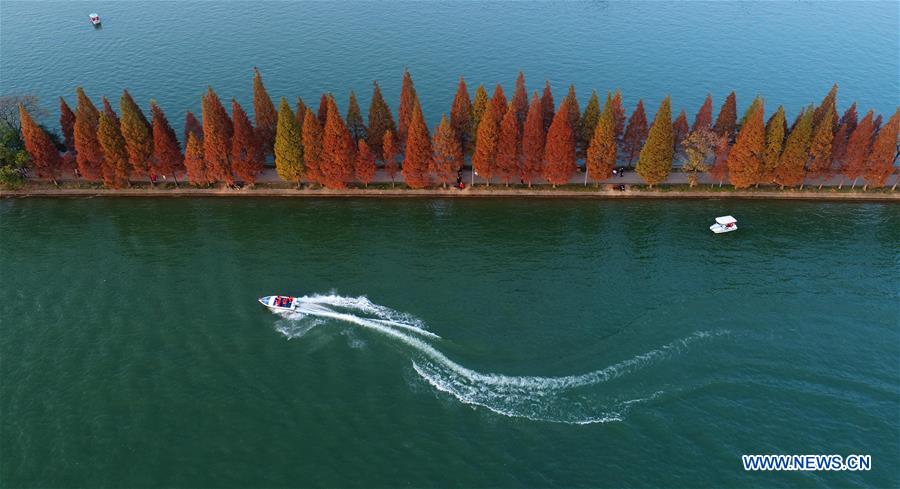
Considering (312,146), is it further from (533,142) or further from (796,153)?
(796,153)

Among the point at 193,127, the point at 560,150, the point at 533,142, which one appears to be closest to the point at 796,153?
the point at 560,150

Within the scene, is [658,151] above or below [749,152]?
above

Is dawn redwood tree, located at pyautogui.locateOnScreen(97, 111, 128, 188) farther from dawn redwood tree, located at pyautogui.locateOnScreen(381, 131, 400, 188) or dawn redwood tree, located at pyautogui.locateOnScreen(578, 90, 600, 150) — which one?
dawn redwood tree, located at pyautogui.locateOnScreen(578, 90, 600, 150)

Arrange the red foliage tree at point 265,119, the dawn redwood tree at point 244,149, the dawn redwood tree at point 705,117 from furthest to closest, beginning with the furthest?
the red foliage tree at point 265,119, the dawn redwood tree at point 705,117, the dawn redwood tree at point 244,149

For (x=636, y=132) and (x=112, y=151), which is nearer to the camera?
(x=112, y=151)

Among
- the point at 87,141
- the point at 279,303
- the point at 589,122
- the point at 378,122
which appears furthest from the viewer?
the point at 589,122

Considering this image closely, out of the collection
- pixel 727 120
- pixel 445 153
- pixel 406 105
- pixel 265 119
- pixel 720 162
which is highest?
pixel 406 105

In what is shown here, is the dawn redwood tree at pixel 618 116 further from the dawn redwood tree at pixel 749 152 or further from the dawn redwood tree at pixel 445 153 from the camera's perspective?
the dawn redwood tree at pixel 445 153

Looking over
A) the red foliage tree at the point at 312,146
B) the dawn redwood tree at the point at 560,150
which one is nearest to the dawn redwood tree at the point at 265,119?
the red foliage tree at the point at 312,146
